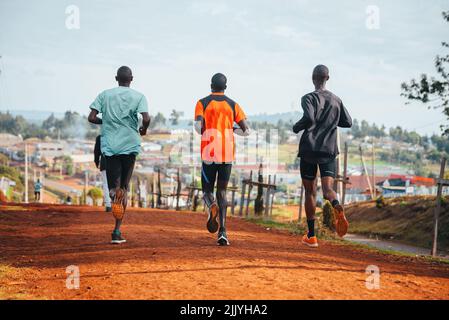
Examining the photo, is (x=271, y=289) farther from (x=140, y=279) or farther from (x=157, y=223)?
(x=157, y=223)

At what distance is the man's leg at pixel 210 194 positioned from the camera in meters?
8.67

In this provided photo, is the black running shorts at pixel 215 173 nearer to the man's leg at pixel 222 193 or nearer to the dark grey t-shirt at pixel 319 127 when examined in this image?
the man's leg at pixel 222 193

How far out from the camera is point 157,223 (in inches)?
541

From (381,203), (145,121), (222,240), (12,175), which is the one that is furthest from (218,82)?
(12,175)

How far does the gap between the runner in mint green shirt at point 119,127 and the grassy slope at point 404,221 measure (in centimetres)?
1957

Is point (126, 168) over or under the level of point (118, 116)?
under

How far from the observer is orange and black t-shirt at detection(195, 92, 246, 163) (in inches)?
344

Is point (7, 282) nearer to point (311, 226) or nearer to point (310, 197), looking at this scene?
point (310, 197)

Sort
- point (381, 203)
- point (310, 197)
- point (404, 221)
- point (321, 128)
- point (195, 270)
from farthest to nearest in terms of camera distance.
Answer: point (381, 203) → point (404, 221) → point (310, 197) → point (321, 128) → point (195, 270)

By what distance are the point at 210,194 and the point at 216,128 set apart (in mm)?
999

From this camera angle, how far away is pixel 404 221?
102 feet

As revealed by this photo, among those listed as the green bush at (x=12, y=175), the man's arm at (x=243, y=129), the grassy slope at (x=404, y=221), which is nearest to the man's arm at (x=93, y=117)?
the man's arm at (x=243, y=129)

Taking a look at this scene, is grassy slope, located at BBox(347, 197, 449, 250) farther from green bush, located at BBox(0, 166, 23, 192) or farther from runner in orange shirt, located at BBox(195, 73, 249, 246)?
green bush, located at BBox(0, 166, 23, 192)
